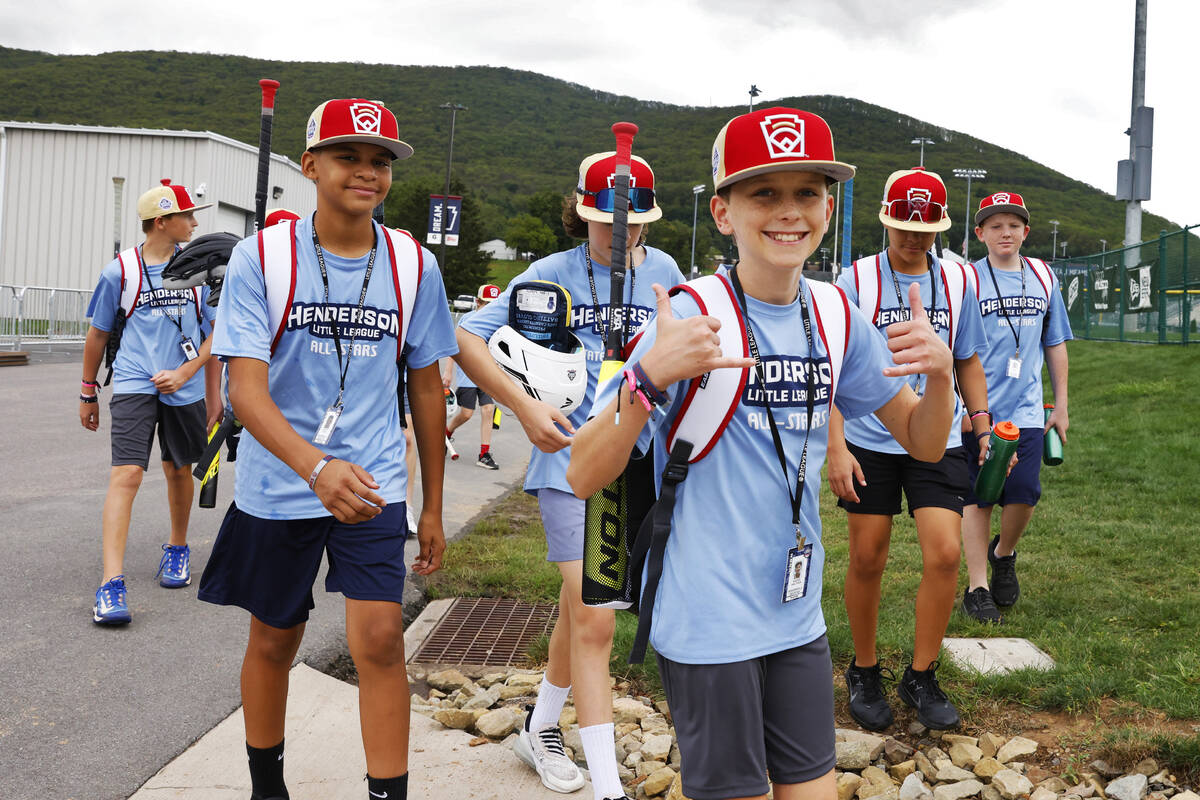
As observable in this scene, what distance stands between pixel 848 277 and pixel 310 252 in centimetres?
247

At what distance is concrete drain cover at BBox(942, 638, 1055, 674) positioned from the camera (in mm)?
4984

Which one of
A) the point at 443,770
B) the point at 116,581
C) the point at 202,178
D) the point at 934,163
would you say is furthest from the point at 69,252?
the point at 934,163

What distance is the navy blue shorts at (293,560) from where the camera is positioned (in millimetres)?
3201

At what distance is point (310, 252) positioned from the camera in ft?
10.7

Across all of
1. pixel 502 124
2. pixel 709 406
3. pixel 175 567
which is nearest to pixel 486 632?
pixel 175 567

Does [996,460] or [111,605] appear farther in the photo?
[111,605]

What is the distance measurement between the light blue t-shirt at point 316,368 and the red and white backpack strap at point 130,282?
3304mm

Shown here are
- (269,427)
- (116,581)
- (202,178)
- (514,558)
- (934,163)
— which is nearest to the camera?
(269,427)

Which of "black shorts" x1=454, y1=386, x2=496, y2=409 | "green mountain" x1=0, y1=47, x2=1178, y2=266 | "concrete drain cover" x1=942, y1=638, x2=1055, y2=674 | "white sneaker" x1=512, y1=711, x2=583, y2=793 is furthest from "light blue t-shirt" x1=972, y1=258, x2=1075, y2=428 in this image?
"green mountain" x1=0, y1=47, x2=1178, y2=266

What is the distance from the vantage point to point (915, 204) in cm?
454

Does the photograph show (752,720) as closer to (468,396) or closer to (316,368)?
(316,368)

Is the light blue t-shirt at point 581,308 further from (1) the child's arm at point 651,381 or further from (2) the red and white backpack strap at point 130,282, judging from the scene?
(2) the red and white backpack strap at point 130,282

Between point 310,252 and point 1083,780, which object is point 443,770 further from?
point 1083,780

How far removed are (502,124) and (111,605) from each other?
15660 centimetres
